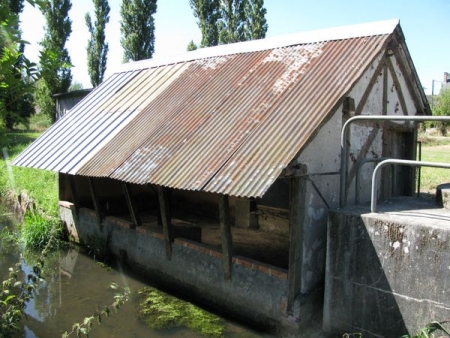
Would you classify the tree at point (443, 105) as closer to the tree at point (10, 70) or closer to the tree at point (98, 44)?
the tree at point (98, 44)

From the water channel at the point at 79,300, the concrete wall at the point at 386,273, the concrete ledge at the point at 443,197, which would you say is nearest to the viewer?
the concrete wall at the point at 386,273

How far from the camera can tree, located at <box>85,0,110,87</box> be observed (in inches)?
1095

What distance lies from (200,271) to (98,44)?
24550 millimetres

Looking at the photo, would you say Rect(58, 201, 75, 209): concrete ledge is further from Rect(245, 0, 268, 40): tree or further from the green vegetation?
Rect(245, 0, 268, 40): tree

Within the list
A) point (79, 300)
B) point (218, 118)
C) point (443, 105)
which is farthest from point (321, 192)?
point (443, 105)

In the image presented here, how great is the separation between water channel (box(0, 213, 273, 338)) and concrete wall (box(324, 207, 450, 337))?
1428mm

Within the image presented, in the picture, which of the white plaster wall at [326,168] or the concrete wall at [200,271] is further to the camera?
the concrete wall at [200,271]

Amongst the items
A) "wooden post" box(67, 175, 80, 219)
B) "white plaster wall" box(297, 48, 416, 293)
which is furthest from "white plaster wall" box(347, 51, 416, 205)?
"wooden post" box(67, 175, 80, 219)

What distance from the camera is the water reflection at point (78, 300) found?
253 inches

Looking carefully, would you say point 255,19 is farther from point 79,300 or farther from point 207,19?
point 79,300

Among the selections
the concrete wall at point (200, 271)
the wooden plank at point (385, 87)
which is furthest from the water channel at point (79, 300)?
the wooden plank at point (385, 87)

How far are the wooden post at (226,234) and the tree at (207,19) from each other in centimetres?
2106

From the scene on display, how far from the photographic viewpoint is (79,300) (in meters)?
7.65

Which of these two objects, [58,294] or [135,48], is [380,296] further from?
[135,48]
